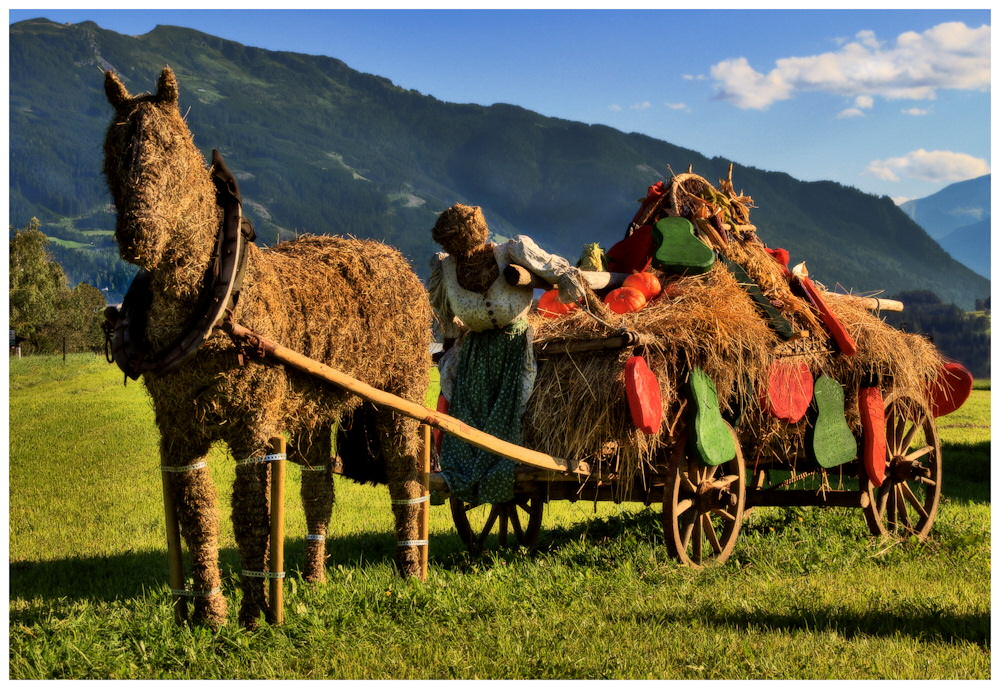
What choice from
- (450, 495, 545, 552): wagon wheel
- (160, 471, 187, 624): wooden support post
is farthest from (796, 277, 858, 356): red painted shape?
(160, 471, 187, 624): wooden support post

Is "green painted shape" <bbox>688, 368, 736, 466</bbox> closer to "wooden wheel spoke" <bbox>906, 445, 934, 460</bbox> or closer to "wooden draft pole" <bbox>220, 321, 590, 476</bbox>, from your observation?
"wooden draft pole" <bbox>220, 321, 590, 476</bbox>

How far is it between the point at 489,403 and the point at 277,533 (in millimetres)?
1819

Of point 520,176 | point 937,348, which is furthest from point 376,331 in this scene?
point 520,176

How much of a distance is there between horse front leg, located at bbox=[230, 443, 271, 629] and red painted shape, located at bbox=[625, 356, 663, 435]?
2121mm

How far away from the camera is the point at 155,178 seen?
389 centimetres

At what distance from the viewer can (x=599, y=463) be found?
5.59 meters

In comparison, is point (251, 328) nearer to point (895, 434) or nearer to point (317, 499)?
point (317, 499)

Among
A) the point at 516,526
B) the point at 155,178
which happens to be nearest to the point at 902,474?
the point at 516,526

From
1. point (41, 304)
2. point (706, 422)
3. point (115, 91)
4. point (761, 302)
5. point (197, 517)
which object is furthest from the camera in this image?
point (41, 304)

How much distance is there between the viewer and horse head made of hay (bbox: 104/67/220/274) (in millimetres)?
3861

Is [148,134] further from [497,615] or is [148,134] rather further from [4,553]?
[497,615]

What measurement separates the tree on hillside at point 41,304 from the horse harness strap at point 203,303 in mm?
19829

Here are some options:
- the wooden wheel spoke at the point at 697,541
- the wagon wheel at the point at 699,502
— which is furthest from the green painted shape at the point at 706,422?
the wooden wheel spoke at the point at 697,541

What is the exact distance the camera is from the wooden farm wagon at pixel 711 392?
5520mm
